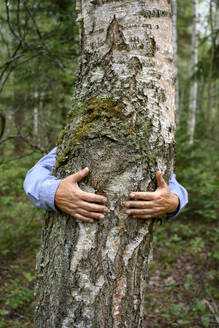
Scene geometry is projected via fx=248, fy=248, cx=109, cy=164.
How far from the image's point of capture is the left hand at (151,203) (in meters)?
1.29

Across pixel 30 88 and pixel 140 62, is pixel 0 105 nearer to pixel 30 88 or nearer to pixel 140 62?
pixel 30 88

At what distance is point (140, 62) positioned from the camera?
136 centimetres

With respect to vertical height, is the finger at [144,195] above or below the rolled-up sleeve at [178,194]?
above

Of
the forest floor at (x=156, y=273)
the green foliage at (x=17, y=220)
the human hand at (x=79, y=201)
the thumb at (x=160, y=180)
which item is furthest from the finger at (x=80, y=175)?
the green foliage at (x=17, y=220)

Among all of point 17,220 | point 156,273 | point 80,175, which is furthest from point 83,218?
point 156,273

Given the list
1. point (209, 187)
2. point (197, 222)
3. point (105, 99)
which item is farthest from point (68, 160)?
point (197, 222)

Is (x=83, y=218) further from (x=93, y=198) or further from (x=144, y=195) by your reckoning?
(x=144, y=195)

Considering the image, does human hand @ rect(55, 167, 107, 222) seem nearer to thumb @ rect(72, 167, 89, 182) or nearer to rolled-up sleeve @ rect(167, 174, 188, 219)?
thumb @ rect(72, 167, 89, 182)

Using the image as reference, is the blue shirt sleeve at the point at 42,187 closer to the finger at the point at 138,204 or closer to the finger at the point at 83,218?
the finger at the point at 83,218

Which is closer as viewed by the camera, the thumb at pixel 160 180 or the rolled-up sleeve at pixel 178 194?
the thumb at pixel 160 180

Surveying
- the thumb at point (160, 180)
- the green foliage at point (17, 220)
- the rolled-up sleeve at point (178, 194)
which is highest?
the thumb at point (160, 180)

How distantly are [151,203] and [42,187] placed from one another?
0.61 meters

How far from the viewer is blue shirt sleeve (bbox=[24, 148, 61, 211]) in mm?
1369

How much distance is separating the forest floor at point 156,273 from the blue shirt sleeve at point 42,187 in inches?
72.8
